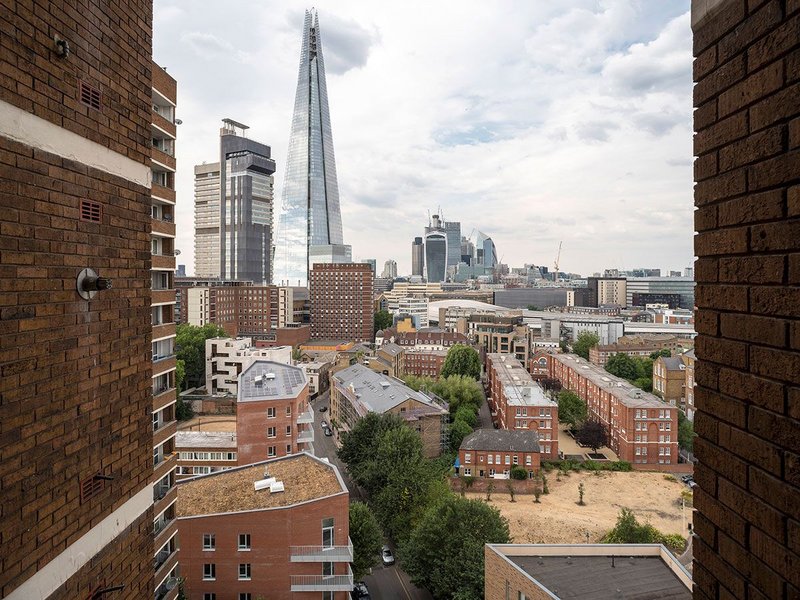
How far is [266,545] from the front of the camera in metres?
15.3

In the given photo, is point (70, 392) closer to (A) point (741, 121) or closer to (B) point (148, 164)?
(B) point (148, 164)

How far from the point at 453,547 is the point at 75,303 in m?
18.1

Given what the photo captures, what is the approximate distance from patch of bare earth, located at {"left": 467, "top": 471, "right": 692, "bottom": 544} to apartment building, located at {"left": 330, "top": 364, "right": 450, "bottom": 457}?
5397 millimetres

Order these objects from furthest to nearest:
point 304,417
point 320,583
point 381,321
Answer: point 381,321 < point 304,417 < point 320,583

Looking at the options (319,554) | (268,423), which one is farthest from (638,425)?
(319,554)

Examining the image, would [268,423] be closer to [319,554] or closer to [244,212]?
[319,554]

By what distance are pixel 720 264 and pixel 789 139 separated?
0.64 meters

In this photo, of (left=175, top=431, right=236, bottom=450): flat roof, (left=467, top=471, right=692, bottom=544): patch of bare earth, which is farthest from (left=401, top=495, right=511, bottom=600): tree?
(left=175, top=431, right=236, bottom=450): flat roof

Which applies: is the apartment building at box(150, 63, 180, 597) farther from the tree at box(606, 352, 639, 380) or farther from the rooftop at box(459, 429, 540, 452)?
the tree at box(606, 352, 639, 380)

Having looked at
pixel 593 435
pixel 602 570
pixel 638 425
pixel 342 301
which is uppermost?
pixel 342 301

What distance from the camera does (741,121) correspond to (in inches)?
92.9

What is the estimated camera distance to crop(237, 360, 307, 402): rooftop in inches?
966

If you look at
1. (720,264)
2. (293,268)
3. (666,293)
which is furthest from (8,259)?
(666,293)

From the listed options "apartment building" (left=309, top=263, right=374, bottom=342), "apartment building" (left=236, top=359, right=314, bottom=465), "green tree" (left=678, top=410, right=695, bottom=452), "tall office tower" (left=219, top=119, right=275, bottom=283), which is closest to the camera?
"apartment building" (left=236, top=359, right=314, bottom=465)
